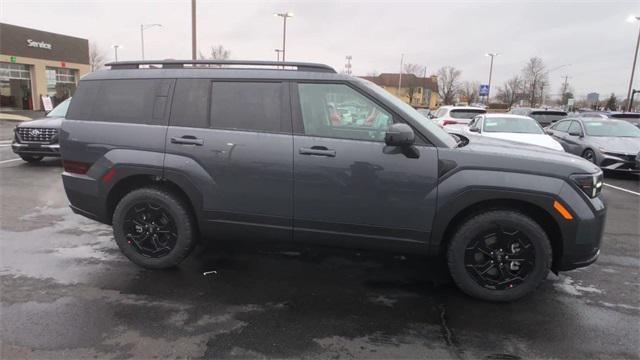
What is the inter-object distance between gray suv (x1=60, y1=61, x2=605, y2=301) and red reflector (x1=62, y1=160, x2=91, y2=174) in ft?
0.05

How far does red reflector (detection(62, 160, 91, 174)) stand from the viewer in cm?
429

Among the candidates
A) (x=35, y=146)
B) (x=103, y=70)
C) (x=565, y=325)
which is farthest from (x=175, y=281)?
(x=35, y=146)

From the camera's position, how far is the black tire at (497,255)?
3578mm

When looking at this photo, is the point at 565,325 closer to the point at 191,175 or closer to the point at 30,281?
the point at 191,175

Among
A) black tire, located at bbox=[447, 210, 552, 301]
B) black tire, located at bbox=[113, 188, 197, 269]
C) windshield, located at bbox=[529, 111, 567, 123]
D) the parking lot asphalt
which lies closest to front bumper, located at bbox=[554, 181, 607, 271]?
black tire, located at bbox=[447, 210, 552, 301]

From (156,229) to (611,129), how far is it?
1193 cm

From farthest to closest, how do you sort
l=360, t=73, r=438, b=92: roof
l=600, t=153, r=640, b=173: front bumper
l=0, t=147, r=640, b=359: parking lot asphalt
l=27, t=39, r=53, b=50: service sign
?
l=360, t=73, r=438, b=92: roof
l=27, t=39, r=53, b=50: service sign
l=600, t=153, r=640, b=173: front bumper
l=0, t=147, r=640, b=359: parking lot asphalt

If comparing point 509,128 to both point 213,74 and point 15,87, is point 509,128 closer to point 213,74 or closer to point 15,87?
point 213,74

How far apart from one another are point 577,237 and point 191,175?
3347 mm

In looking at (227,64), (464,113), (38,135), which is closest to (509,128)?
(464,113)

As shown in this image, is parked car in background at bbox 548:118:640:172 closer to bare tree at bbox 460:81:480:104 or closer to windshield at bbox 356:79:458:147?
windshield at bbox 356:79:458:147

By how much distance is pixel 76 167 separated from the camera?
4336mm

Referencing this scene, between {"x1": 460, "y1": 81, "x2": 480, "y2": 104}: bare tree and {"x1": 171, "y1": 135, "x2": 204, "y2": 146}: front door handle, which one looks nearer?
{"x1": 171, "y1": 135, "x2": 204, "y2": 146}: front door handle

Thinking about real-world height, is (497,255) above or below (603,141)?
below
